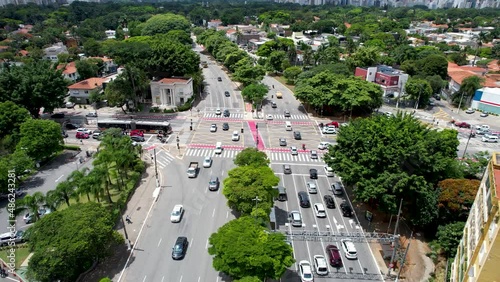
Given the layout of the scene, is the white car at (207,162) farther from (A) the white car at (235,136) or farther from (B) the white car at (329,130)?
(B) the white car at (329,130)

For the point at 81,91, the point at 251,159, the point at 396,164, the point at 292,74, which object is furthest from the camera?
the point at 292,74

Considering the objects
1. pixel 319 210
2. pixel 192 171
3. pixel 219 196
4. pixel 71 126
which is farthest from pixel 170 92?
pixel 319 210

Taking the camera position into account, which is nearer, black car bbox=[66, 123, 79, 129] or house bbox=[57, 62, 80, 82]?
black car bbox=[66, 123, 79, 129]

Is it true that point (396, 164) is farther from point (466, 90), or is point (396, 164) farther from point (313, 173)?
point (466, 90)

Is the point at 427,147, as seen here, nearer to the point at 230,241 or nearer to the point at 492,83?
the point at 230,241

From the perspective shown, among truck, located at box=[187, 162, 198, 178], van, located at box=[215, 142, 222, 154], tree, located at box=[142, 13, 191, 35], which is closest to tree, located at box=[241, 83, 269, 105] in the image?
van, located at box=[215, 142, 222, 154]

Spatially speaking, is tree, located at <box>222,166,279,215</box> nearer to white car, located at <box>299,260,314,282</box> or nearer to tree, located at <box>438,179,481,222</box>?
white car, located at <box>299,260,314,282</box>

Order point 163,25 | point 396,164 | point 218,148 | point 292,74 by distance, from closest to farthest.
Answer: point 396,164 → point 218,148 → point 292,74 → point 163,25
